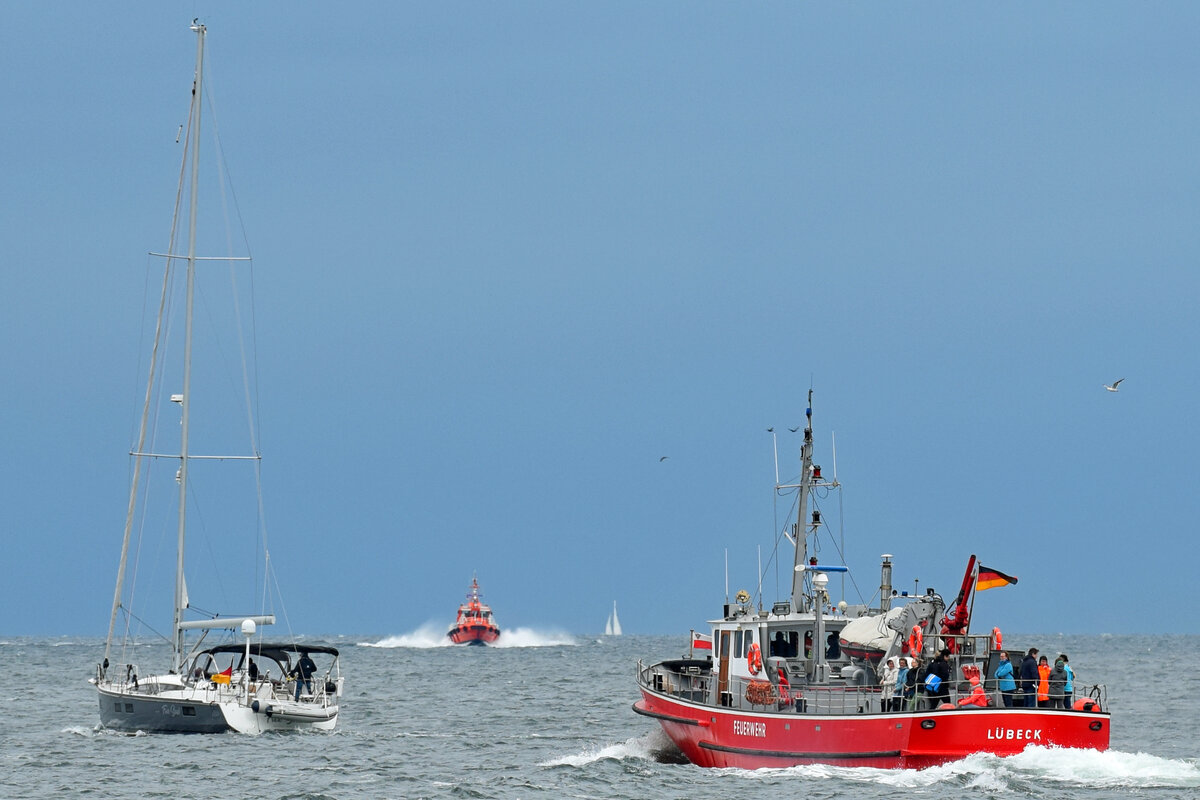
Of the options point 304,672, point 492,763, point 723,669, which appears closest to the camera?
point 723,669

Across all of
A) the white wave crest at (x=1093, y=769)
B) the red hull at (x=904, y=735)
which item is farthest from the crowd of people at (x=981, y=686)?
the white wave crest at (x=1093, y=769)

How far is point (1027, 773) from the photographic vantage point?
32.0 meters

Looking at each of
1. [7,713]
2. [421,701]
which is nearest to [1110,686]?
[421,701]

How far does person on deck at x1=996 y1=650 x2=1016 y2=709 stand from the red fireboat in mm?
40

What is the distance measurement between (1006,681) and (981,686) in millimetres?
471

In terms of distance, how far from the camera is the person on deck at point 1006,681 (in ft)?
107

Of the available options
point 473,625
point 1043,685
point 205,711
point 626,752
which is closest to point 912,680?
point 1043,685

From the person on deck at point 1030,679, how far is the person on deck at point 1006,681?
0.23m

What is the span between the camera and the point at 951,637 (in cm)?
3466

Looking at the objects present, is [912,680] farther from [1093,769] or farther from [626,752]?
[626,752]

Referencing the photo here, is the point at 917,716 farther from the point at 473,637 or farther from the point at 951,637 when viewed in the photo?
the point at 473,637

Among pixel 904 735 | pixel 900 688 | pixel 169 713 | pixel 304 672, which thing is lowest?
pixel 904 735

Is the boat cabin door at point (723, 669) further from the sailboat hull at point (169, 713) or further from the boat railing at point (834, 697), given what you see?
the sailboat hull at point (169, 713)

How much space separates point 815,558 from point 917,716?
6673 millimetres
